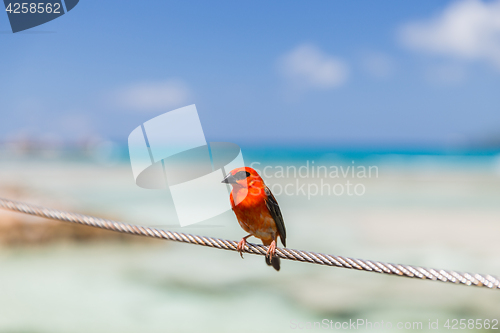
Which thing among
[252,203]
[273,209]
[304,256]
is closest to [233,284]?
[273,209]

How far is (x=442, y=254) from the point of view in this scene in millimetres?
8992

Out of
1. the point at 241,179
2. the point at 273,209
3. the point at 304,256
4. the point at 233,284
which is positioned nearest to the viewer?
the point at 304,256

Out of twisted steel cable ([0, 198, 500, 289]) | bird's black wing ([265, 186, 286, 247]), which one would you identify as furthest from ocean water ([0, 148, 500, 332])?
twisted steel cable ([0, 198, 500, 289])

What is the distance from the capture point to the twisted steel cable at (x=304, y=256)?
5.83 ft

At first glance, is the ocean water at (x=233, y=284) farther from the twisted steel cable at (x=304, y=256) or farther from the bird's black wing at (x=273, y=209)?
the twisted steel cable at (x=304, y=256)

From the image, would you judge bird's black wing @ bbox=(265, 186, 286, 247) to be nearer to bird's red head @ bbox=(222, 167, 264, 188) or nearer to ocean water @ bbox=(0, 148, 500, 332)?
bird's red head @ bbox=(222, 167, 264, 188)

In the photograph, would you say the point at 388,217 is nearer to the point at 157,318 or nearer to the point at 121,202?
the point at 157,318

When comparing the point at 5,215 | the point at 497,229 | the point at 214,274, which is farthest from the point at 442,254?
the point at 5,215

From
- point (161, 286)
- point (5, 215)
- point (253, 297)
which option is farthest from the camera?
point (5, 215)

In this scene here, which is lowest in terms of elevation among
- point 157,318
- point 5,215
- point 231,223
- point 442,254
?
point 442,254

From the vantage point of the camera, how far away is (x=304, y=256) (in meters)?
2.24

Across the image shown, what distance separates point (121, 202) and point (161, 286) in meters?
9.95

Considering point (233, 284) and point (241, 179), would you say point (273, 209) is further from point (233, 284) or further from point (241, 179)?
point (233, 284)

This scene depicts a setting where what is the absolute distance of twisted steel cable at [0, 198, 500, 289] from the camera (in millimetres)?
1776
